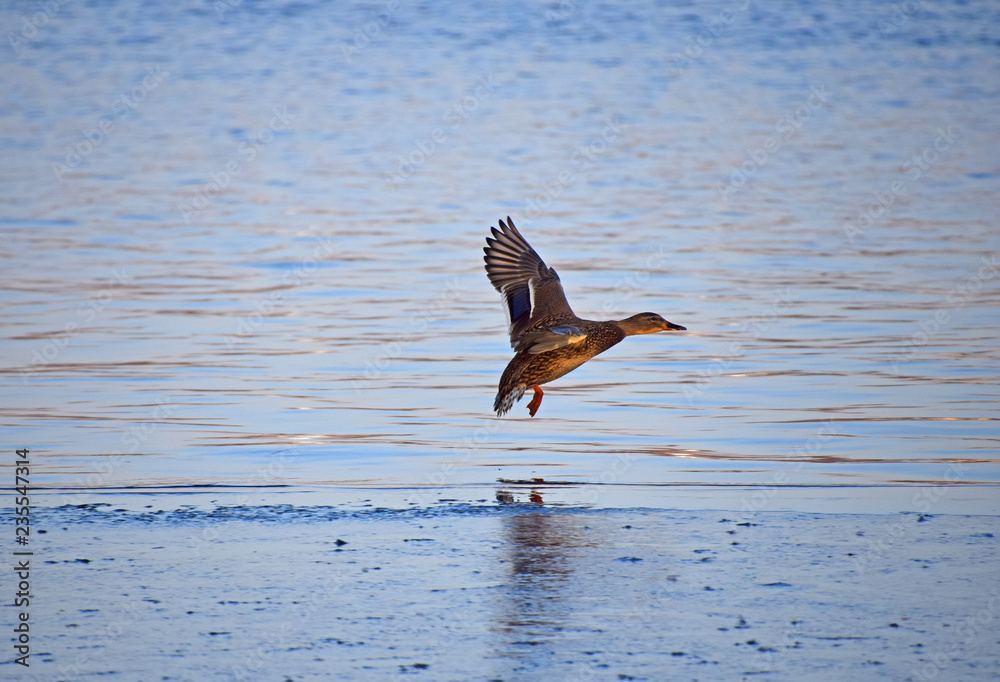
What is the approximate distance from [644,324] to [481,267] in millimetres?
5164

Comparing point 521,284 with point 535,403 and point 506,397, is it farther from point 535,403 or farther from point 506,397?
point 506,397

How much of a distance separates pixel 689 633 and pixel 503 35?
35.3 m

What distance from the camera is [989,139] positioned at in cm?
2142

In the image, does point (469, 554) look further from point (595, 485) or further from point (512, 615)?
point (595, 485)

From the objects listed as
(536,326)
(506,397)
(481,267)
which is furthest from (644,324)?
(481,267)

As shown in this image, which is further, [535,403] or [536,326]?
[535,403]

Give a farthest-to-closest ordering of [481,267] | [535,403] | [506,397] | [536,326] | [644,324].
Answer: [481,267] < [644,324] < [535,403] < [536,326] < [506,397]

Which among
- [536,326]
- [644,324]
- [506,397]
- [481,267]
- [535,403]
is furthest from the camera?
[481,267]

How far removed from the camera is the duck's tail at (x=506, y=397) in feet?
25.5

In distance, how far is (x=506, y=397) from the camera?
777 cm

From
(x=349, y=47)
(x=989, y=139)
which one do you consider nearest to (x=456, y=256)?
Answer: (x=989, y=139)

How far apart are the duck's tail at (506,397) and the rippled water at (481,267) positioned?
225mm

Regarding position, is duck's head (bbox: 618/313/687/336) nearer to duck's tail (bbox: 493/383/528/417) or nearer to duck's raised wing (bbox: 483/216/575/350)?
duck's raised wing (bbox: 483/216/575/350)

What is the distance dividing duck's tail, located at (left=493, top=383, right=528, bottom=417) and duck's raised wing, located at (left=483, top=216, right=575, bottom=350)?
0.24 m
